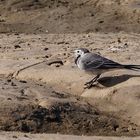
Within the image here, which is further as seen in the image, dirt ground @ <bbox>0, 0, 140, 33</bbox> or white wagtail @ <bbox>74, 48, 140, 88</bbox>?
dirt ground @ <bbox>0, 0, 140, 33</bbox>

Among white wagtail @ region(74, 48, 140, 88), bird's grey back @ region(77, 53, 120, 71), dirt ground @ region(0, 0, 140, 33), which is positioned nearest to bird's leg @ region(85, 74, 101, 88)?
white wagtail @ region(74, 48, 140, 88)

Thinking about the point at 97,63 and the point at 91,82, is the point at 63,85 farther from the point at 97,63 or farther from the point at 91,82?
the point at 97,63

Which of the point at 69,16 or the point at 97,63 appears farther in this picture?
the point at 69,16

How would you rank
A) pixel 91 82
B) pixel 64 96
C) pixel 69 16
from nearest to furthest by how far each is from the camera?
pixel 64 96 → pixel 91 82 → pixel 69 16

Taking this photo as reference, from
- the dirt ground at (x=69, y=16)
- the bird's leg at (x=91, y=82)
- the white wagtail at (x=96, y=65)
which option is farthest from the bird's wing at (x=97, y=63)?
the dirt ground at (x=69, y=16)

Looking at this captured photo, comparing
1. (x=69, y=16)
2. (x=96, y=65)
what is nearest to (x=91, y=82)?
(x=96, y=65)

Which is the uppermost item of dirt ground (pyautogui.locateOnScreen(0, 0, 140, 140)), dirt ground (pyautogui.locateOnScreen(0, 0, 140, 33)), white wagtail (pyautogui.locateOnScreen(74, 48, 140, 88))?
white wagtail (pyautogui.locateOnScreen(74, 48, 140, 88))

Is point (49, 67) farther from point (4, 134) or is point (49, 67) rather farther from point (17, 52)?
point (4, 134)

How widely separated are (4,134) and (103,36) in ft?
24.2

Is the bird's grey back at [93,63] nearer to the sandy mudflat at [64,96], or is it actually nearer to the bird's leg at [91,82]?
the bird's leg at [91,82]

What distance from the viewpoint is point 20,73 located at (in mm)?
11398

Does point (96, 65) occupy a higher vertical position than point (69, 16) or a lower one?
higher

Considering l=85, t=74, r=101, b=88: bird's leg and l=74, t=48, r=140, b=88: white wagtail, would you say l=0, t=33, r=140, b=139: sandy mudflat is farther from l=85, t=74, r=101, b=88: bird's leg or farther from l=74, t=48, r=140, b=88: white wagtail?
l=74, t=48, r=140, b=88: white wagtail

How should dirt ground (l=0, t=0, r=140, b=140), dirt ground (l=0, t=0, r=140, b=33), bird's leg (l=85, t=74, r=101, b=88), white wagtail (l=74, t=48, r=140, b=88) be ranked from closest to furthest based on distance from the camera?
1. dirt ground (l=0, t=0, r=140, b=140)
2. white wagtail (l=74, t=48, r=140, b=88)
3. bird's leg (l=85, t=74, r=101, b=88)
4. dirt ground (l=0, t=0, r=140, b=33)
